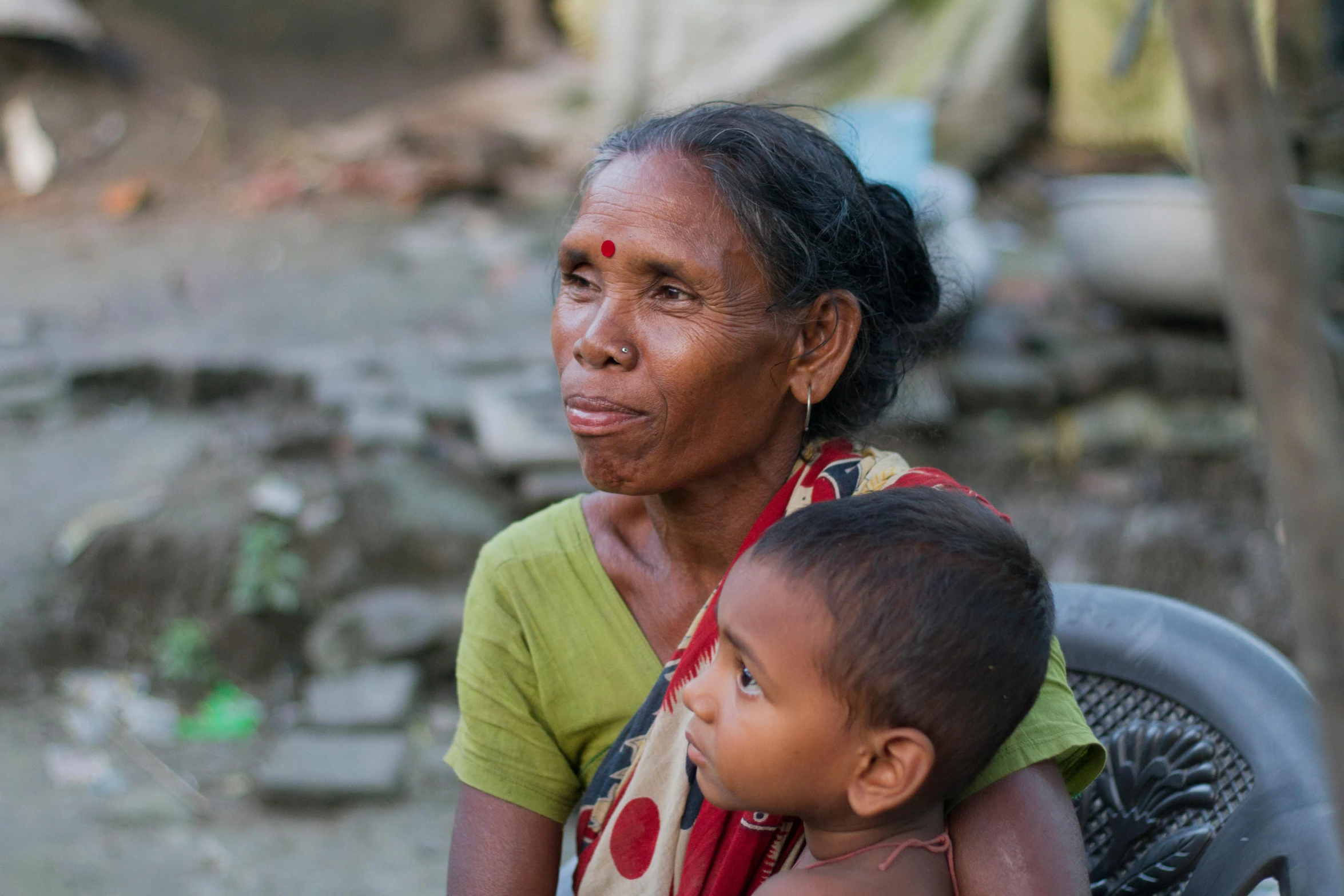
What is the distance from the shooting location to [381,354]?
5.62 metres

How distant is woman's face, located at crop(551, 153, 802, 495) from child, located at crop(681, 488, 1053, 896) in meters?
0.30

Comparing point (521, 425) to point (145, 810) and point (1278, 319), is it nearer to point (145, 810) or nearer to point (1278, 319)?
point (145, 810)

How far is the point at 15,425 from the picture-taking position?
16.6 ft

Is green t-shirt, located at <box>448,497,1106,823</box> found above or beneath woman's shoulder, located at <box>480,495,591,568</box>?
beneath

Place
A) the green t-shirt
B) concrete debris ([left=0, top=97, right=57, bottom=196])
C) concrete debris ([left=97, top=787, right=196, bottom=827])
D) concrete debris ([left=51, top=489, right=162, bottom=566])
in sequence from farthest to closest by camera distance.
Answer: concrete debris ([left=0, top=97, right=57, bottom=196]) < concrete debris ([left=51, top=489, right=162, bottom=566]) < concrete debris ([left=97, top=787, right=196, bottom=827]) < the green t-shirt

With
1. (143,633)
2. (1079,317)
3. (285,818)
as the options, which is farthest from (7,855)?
(1079,317)

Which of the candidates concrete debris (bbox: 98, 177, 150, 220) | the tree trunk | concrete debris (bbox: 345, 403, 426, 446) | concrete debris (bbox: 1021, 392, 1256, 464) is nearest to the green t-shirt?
the tree trunk

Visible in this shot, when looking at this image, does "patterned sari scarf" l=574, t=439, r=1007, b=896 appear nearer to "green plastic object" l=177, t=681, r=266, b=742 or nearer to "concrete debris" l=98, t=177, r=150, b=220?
"green plastic object" l=177, t=681, r=266, b=742

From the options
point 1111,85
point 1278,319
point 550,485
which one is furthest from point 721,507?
point 1111,85

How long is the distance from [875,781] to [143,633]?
3.42m

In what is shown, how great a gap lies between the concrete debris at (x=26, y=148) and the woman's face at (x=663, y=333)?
7.36 metres

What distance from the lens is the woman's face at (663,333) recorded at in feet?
5.51

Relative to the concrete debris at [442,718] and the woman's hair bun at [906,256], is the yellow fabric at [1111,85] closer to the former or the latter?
the concrete debris at [442,718]

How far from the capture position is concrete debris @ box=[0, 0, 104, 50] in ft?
26.1
